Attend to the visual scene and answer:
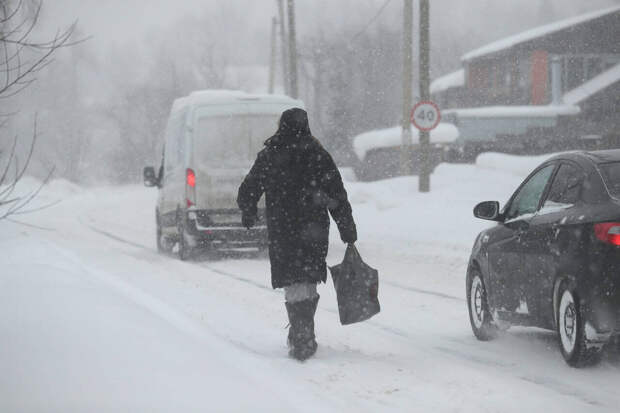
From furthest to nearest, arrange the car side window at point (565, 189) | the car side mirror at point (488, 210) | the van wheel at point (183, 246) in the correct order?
1. the van wheel at point (183, 246)
2. the car side mirror at point (488, 210)
3. the car side window at point (565, 189)

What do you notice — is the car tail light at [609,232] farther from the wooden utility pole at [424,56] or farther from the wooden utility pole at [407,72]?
the wooden utility pole at [407,72]

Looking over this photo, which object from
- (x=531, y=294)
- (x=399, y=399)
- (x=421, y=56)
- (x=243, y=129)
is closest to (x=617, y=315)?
(x=531, y=294)

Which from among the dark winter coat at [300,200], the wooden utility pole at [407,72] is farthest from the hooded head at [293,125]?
the wooden utility pole at [407,72]

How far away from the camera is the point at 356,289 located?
269 inches

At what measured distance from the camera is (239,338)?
25.0 ft

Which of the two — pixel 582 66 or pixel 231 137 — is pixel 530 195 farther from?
pixel 582 66

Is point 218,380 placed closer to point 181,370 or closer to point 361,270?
point 181,370

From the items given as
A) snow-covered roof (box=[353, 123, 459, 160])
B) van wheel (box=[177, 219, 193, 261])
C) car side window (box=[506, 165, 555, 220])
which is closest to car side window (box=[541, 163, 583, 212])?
car side window (box=[506, 165, 555, 220])

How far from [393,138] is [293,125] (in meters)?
37.2

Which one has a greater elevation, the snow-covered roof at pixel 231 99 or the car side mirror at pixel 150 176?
the snow-covered roof at pixel 231 99

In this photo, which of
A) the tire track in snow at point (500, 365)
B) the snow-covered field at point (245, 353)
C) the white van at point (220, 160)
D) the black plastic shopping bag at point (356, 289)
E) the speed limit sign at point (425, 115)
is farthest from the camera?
the speed limit sign at point (425, 115)

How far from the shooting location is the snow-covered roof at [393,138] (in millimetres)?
41062

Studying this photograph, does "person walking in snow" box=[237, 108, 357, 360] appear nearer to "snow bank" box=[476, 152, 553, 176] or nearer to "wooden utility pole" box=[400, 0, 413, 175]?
"wooden utility pole" box=[400, 0, 413, 175]

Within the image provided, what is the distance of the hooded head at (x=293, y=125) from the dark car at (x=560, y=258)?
1680 millimetres
